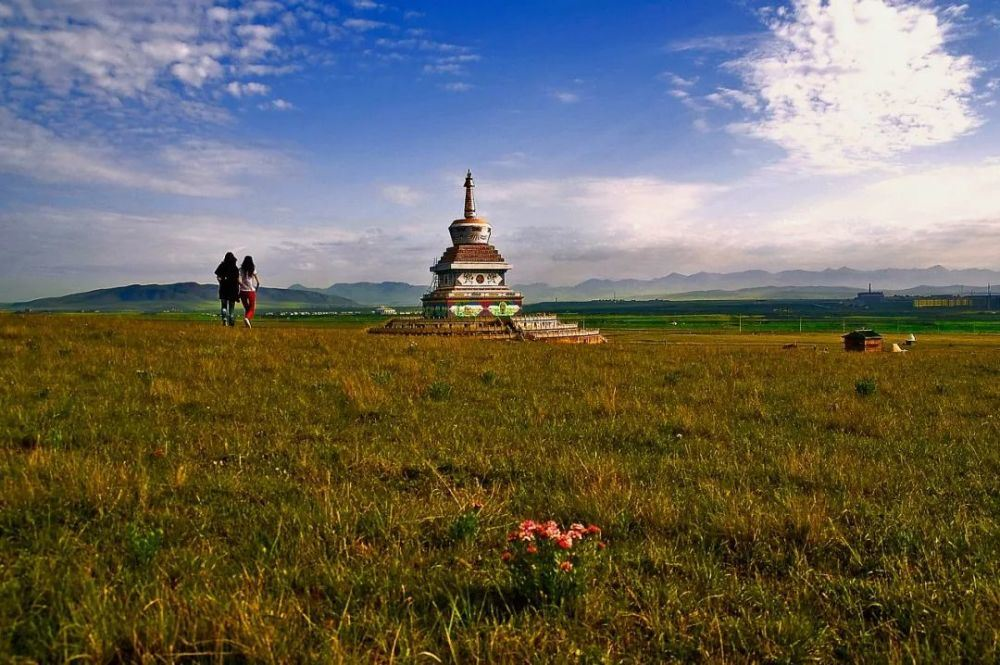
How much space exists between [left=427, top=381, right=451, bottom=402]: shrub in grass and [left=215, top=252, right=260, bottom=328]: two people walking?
1424 cm

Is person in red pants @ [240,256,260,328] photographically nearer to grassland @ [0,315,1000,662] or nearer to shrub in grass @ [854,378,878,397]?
grassland @ [0,315,1000,662]

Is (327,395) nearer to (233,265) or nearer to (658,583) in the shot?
(658,583)

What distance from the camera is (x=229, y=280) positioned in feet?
72.9

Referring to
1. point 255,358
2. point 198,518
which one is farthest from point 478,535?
point 255,358

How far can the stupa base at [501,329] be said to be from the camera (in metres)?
54.9

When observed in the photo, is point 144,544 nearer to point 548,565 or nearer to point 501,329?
point 548,565

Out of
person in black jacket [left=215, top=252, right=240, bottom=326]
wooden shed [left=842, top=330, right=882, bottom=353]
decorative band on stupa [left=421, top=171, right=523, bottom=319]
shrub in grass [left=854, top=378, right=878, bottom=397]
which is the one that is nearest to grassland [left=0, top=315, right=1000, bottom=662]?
shrub in grass [left=854, top=378, right=878, bottom=397]

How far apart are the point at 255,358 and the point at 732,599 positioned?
1275 centimetres

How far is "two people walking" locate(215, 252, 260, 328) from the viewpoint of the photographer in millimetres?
21766

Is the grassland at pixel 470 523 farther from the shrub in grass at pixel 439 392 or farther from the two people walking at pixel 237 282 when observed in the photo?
the two people walking at pixel 237 282

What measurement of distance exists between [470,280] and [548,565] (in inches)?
2994

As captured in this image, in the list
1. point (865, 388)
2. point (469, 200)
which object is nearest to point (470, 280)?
point (469, 200)

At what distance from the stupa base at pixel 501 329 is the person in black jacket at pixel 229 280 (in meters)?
28.3

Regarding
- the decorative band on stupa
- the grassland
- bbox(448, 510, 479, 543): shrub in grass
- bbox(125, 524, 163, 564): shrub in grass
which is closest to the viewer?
the grassland
